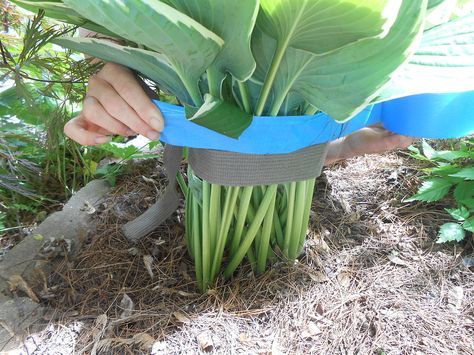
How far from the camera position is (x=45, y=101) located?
0.99 metres

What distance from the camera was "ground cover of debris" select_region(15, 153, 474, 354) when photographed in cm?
71

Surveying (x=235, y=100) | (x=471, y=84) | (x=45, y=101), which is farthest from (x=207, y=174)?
(x=45, y=101)

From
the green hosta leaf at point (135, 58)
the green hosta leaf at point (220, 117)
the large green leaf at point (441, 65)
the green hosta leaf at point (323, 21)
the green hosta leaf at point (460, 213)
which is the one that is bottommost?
the green hosta leaf at point (460, 213)

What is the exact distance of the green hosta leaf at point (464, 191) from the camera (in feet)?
3.27

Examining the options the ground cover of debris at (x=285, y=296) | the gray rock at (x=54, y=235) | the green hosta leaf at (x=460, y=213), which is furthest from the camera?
the green hosta leaf at (x=460, y=213)

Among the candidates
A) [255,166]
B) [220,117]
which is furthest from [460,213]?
[220,117]

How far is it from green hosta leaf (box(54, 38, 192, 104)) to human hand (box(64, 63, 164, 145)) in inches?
0.9

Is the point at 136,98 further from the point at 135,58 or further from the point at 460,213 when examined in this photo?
the point at 460,213

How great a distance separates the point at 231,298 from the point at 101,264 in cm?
27

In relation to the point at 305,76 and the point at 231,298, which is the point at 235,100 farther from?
the point at 231,298

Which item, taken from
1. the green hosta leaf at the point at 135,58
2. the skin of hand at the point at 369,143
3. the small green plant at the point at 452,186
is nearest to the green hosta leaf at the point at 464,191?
the small green plant at the point at 452,186

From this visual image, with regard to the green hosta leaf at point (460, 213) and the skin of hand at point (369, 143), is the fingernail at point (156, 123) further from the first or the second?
the green hosta leaf at point (460, 213)

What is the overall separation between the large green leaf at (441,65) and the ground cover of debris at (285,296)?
0.42 metres

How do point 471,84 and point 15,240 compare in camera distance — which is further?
point 15,240
